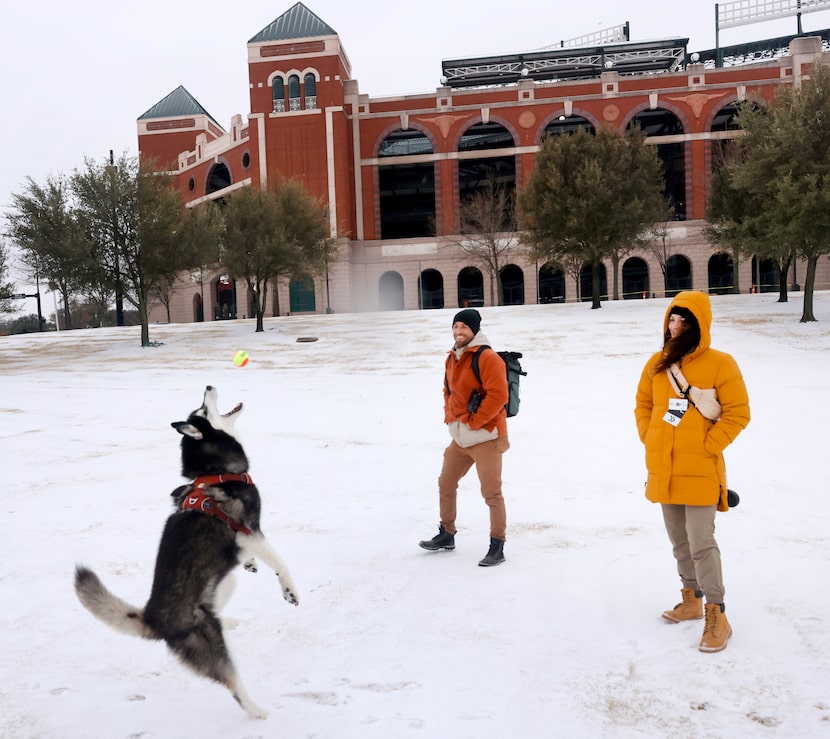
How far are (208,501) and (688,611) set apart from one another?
294 cm

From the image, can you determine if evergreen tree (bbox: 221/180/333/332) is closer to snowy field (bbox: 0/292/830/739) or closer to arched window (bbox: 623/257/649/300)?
snowy field (bbox: 0/292/830/739)

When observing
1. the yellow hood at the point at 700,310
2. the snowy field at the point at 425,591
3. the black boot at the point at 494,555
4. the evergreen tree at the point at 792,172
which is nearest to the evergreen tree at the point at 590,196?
the evergreen tree at the point at 792,172

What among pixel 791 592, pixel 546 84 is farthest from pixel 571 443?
pixel 546 84

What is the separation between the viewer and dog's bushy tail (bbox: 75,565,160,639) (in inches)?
115

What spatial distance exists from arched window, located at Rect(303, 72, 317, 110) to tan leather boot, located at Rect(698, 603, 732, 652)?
167 feet

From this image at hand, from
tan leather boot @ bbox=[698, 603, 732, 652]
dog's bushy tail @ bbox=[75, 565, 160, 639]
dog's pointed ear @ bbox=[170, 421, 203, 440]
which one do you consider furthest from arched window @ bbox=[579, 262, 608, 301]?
dog's bushy tail @ bbox=[75, 565, 160, 639]

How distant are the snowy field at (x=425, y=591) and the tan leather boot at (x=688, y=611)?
2.8 inches

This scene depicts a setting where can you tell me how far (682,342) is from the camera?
12.8 feet

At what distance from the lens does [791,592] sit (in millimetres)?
4539

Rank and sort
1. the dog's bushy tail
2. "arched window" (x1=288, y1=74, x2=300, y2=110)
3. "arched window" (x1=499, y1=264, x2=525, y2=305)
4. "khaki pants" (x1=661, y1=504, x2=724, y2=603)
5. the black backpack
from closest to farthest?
the dog's bushy tail → "khaki pants" (x1=661, y1=504, x2=724, y2=603) → the black backpack → "arched window" (x1=288, y1=74, x2=300, y2=110) → "arched window" (x1=499, y1=264, x2=525, y2=305)

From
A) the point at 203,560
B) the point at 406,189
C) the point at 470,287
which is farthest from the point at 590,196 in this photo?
the point at 203,560

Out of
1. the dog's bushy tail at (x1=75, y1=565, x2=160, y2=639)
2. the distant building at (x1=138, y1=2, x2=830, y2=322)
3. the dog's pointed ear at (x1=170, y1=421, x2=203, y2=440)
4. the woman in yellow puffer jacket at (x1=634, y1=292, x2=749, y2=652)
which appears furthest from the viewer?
the distant building at (x1=138, y1=2, x2=830, y2=322)

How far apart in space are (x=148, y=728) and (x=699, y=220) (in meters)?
52.6

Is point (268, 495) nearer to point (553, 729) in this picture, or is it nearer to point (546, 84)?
point (553, 729)
